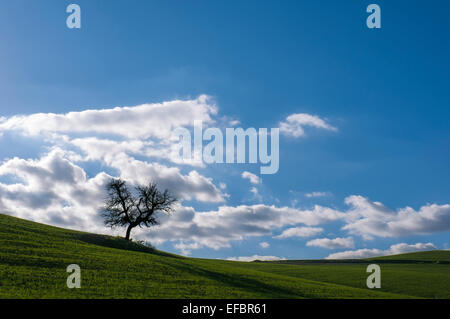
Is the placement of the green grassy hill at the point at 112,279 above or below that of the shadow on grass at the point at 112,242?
below

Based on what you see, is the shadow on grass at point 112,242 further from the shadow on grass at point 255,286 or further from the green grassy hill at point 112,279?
the shadow on grass at point 255,286

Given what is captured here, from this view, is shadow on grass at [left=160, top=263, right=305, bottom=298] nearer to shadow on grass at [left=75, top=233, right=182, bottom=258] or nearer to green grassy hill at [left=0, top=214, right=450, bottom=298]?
green grassy hill at [left=0, top=214, right=450, bottom=298]

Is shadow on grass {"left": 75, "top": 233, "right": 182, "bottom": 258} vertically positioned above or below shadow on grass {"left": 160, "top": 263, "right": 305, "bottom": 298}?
above

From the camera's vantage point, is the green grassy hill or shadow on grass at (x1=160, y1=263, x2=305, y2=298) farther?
shadow on grass at (x1=160, y1=263, x2=305, y2=298)

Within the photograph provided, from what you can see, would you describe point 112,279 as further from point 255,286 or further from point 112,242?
point 112,242

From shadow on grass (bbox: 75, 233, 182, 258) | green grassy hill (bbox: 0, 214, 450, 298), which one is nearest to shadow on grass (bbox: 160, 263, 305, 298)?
green grassy hill (bbox: 0, 214, 450, 298)

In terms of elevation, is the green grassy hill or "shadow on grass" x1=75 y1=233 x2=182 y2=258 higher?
"shadow on grass" x1=75 y1=233 x2=182 y2=258

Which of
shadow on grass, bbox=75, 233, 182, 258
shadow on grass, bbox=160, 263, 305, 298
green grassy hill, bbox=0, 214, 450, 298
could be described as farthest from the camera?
shadow on grass, bbox=75, 233, 182, 258

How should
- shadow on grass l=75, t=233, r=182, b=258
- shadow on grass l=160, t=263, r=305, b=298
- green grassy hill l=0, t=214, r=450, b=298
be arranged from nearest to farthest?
green grassy hill l=0, t=214, r=450, b=298 < shadow on grass l=160, t=263, r=305, b=298 < shadow on grass l=75, t=233, r=182, b=258

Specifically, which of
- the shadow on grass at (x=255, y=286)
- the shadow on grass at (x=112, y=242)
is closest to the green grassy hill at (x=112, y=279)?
the shadow on grass at (x=255, y=286)

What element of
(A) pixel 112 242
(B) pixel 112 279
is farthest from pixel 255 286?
(A) pixel 112 242

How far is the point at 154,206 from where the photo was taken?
65062 mm
